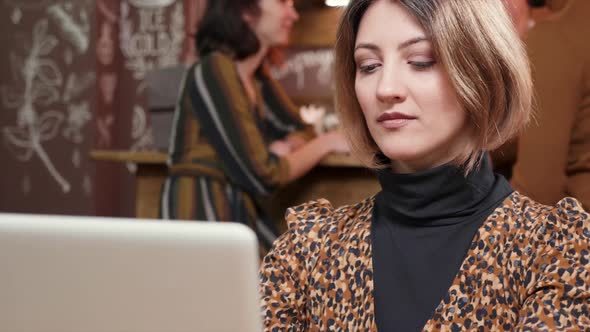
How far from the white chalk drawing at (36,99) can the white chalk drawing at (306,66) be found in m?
1.14

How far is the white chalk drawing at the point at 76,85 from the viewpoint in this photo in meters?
3.96

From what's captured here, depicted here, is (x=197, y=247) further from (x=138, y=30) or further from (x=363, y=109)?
(x=138, y=30)

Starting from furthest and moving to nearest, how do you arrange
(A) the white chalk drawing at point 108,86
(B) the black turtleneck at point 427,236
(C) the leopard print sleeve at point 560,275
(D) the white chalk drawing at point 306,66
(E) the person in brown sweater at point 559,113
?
1. (A) the white chalk drawing at point 108,86
2. (D) the white chalk drawing at point 306,66
3. (E) the person in brown sweater at point 559,113
4. (B) the black turtleneck at point 427,236
5. (C) the leopard print sleeve at point 560,275

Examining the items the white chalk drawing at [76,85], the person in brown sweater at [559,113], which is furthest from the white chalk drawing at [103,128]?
the person in brown sweater at [559,113]

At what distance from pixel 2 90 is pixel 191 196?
185 centimetres

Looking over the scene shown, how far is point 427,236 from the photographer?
104 cm

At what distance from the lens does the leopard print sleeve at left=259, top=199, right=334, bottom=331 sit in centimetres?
108

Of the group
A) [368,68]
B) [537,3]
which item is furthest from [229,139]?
[368,68]

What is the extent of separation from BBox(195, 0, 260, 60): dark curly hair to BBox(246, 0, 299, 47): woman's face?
48mm

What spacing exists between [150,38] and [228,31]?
1214mm

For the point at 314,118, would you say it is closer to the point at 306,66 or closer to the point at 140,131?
the point at 306,66

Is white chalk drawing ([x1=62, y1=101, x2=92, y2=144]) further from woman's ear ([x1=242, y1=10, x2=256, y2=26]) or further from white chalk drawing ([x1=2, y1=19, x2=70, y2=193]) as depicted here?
woman's ear ([x1=242, y1=10, x2=256, y2=26])

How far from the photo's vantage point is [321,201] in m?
1.20

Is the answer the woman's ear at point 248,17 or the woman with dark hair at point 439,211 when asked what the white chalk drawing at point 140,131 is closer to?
the woman's ear at point 248,17
